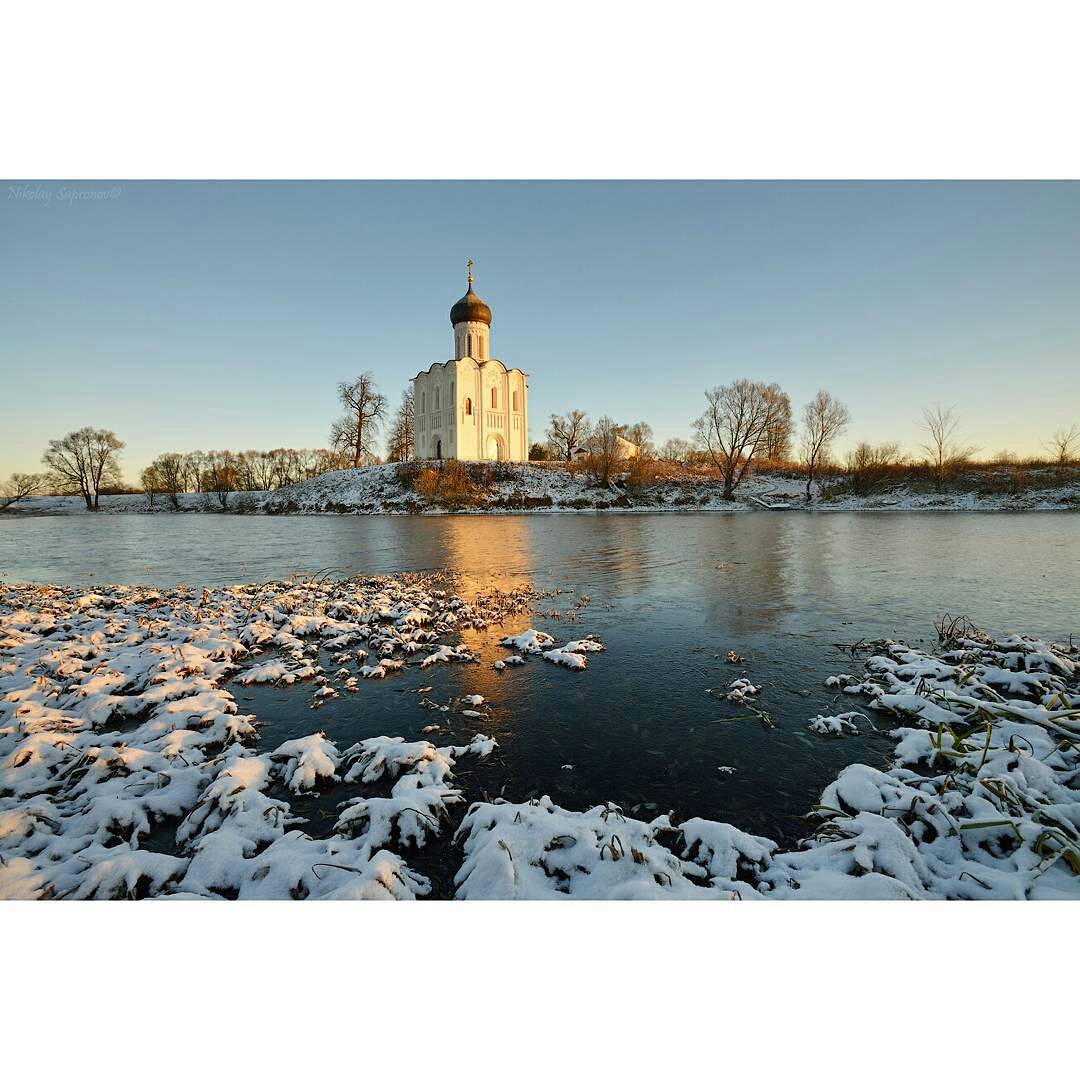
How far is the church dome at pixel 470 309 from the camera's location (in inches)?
2530

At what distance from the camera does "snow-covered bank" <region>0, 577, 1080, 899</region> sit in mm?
3074

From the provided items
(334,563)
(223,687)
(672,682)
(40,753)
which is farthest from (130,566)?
(672,682)

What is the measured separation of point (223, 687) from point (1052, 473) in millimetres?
62202

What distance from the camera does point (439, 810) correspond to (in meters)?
3.78

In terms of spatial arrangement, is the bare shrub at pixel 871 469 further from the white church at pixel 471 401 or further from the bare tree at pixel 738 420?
the white church at pixel 471 401

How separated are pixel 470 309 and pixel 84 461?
1814 inches

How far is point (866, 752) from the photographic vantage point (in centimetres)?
472

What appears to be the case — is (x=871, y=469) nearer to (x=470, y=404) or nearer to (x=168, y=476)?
(x=470, y=404)

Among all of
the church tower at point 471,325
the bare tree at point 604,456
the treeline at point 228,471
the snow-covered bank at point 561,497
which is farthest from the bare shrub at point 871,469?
the treeline at point 228,471

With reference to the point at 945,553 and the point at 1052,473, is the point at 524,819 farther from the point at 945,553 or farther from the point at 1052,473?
the point at 1052,473

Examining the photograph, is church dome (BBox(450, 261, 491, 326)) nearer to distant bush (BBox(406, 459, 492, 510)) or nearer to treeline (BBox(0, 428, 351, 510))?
distant bush (BBox(406, 459, 492, 510))

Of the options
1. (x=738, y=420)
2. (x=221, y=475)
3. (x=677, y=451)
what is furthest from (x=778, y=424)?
(x=221, y=475)

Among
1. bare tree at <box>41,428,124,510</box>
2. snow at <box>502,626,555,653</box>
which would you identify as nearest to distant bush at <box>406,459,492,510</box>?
bare tree at <box>41,428,124,510</box>

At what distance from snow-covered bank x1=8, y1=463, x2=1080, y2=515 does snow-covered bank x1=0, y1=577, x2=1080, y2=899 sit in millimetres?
44854
